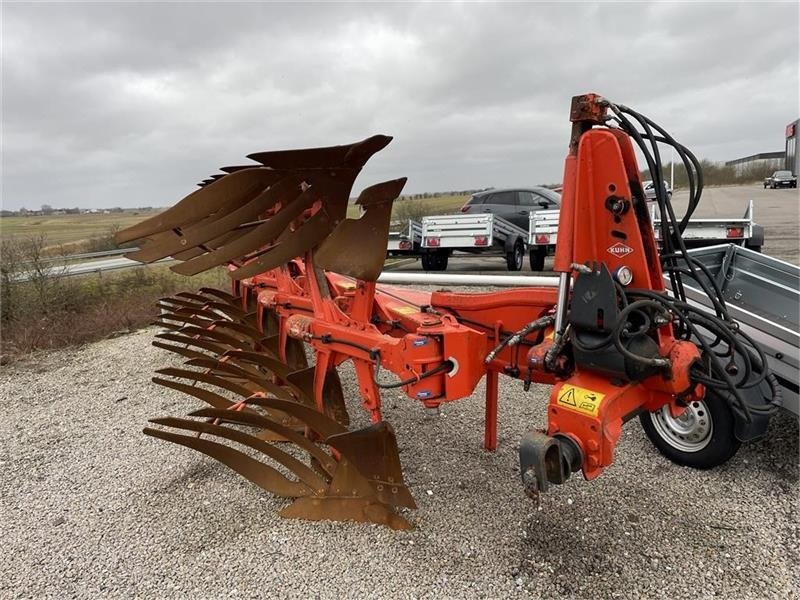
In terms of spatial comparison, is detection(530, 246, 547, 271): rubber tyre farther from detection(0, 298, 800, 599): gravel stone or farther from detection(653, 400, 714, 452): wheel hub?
detection(653, 400, 714, 452): wheel hub

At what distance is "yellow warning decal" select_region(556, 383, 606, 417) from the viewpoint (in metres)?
2.09

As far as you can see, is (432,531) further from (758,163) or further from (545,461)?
(758,163)

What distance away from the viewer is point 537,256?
1150cm

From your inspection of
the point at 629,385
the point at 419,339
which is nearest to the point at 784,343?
the point at 629,385

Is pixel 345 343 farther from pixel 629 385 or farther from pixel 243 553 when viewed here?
pixel 629 385

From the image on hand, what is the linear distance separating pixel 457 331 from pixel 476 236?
9081 millimetres

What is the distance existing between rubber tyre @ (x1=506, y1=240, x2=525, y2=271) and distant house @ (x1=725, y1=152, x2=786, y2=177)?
50442 millimetres

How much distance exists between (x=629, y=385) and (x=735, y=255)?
2808 millimetres

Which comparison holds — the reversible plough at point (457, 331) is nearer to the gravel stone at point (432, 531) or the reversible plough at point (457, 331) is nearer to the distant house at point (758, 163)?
the gravel stone at point (432, 531)

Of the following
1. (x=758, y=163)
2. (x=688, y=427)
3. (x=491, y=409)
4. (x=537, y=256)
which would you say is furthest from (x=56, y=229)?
(x=758, y=163)

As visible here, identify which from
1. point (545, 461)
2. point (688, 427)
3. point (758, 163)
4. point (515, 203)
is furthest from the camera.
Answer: point (758, 163)

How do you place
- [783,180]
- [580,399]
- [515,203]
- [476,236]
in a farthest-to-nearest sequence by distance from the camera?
[783,180] < [515,203] < [476,236] < [580,399]

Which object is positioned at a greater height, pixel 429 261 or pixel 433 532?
pixel 429 261

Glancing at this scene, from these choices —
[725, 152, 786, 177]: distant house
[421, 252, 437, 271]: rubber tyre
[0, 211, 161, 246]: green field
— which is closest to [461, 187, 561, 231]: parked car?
[421, 252, 437, 271]: rubber tyre
